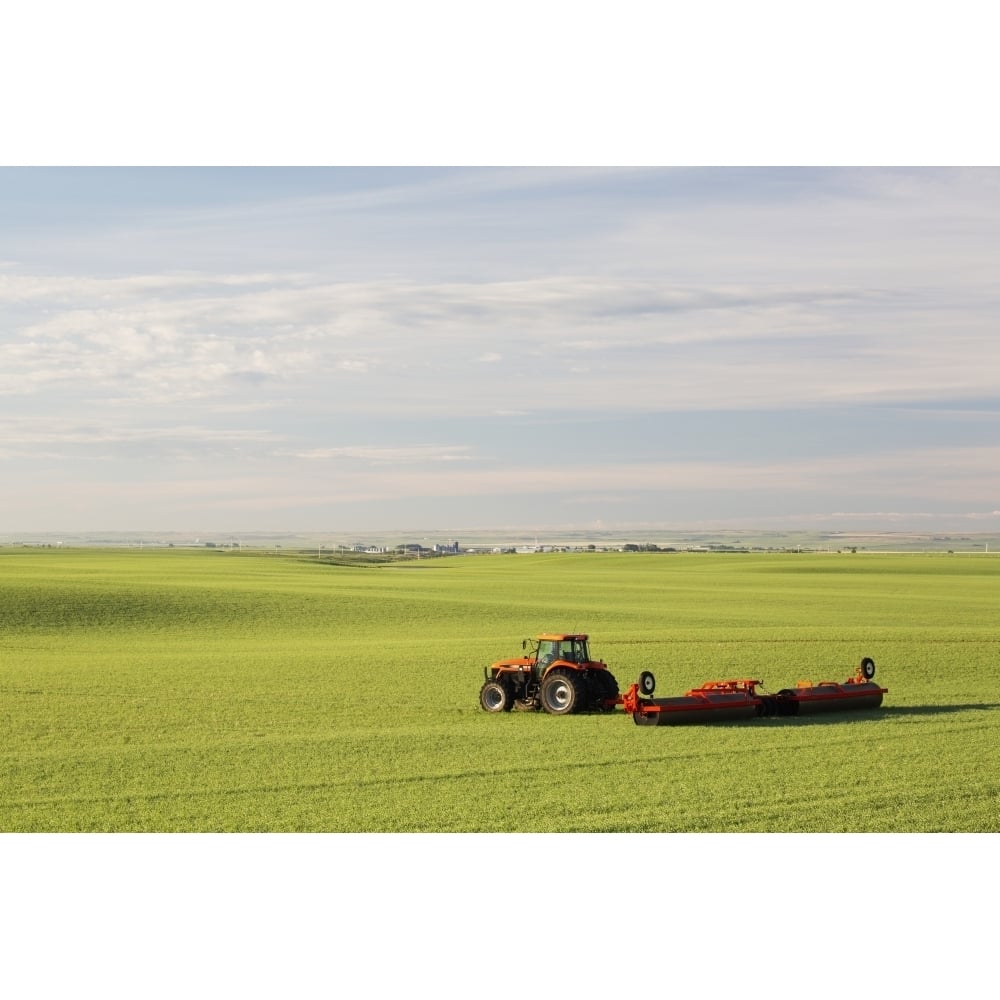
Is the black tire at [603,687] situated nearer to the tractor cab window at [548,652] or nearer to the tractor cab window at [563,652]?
the tractor cab window at [563,652]

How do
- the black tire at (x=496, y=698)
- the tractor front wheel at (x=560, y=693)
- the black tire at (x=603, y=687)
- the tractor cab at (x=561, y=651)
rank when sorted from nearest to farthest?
the tractor front wheel at (x=560, y=693)
the black tire at (x=603, y=687)
the tractor cab at (x=561, y=651)
the black tire at (x=496, y=698)

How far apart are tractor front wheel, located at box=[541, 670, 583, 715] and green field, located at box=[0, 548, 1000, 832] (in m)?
0.43

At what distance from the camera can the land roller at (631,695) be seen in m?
22.9

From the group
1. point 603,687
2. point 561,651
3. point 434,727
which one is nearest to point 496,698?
point 561,651

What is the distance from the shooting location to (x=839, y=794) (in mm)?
16641

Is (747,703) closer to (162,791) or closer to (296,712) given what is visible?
(296,712)

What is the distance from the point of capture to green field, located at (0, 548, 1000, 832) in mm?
15898

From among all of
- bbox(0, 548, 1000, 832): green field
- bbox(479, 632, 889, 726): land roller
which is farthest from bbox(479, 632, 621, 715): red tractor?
bbox(0, 548, 1000, 832): green field

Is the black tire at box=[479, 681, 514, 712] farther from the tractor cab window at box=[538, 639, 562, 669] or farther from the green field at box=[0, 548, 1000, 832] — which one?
the tractor cab window at box=[538, 639, 562, 669]

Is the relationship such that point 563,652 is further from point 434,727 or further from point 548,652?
point 434,727

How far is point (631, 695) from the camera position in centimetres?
2292

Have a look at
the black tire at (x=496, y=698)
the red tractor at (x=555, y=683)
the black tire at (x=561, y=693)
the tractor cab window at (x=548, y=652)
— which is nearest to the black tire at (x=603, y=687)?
the red tractor at (x=555, y=683)

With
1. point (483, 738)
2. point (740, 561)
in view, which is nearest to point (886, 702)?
point (483, 738)
